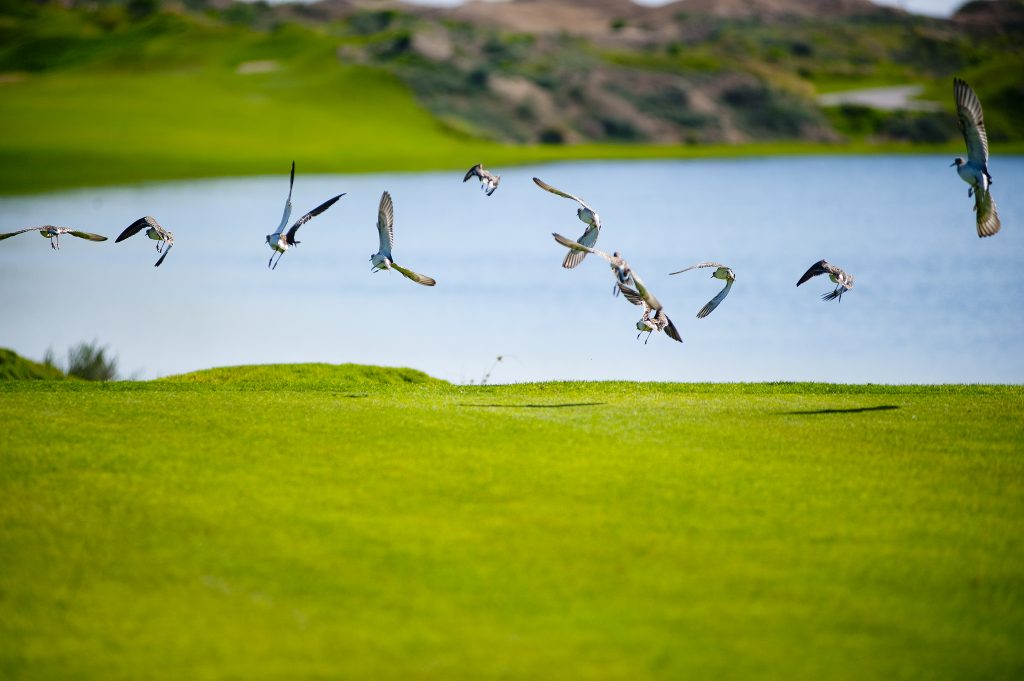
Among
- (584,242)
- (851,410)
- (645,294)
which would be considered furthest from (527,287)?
(645,294)

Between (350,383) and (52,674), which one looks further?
(350,383)

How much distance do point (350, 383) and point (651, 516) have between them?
23.3 feet

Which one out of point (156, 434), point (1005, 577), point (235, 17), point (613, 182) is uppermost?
point (1005, 577)

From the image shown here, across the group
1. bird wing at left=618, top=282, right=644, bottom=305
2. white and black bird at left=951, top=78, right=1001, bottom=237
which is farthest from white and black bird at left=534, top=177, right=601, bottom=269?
white and black bird at left=951, top=78, right=1001, bottom=237

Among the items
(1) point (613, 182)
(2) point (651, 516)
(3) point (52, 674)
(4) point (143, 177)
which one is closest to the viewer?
(3) point (52, 674)

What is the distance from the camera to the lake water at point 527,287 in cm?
2533

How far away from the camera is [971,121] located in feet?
38.6

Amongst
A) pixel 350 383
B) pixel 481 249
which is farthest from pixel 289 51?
pixel 350 383

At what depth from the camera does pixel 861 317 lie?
97.2ft

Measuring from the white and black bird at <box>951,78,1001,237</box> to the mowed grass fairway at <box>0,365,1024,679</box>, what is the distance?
2.10 meters

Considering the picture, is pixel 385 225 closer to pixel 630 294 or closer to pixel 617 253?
pixel 617 253

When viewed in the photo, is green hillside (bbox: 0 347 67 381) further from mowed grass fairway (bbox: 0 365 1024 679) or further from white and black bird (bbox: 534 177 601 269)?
white and black bird (bbox: 534 177 601 269)

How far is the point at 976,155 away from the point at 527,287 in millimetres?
23219

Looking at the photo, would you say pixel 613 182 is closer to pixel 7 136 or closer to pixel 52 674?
pixel 7 136
